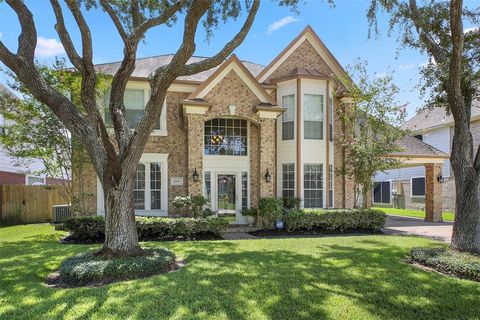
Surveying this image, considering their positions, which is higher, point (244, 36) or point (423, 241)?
point (244, 36)

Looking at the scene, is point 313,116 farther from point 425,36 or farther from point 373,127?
point 425,36

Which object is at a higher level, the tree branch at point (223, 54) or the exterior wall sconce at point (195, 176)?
the tree branch at point (223, 54)

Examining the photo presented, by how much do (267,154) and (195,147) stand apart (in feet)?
9.99

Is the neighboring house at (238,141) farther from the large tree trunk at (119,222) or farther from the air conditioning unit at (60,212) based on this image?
the large tree trunk at (119,222)

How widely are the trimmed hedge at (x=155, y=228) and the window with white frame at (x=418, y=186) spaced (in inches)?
699

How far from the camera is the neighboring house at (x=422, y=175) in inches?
812

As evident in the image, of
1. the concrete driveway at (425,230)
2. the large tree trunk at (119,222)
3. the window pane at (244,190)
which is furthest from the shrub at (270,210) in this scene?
the large tree trunk at (119,222)

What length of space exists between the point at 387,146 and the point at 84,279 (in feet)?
38.9

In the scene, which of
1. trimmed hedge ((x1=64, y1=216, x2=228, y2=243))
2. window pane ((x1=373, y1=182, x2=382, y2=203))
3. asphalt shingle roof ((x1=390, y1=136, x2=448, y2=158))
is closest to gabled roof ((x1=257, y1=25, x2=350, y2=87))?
asphalt shingle roof ((x1=390, y1=136, x2=448, y2=158))

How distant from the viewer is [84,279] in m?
6.23

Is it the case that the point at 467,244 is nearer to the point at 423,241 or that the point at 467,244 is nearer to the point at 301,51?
the point at 423,241

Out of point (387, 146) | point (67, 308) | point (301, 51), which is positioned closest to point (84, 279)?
point (67, 308)

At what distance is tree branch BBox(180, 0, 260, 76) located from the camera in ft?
25.9

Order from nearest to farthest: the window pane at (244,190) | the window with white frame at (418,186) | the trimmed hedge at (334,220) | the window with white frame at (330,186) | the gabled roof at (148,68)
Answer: the trimmed hedge at (334,220) → the window pane at (244,190) → the gabled roof at (148,68) → the window with white frame at (330,186) → the window with white frame at (418,186)
